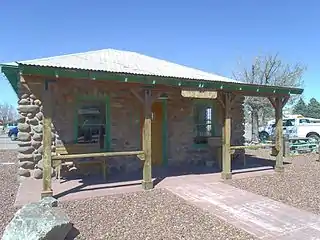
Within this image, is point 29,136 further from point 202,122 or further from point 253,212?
point 253,212

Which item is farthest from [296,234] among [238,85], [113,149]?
[113,149]

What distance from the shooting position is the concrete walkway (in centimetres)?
502

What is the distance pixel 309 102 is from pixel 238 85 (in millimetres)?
67729

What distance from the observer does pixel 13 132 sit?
29.5 meters

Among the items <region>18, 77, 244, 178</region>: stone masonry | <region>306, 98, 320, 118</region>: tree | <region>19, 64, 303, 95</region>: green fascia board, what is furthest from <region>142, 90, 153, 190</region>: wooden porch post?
<region>306, 98, 320, 118</region>: tree

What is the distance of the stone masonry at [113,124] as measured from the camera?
28.4ft

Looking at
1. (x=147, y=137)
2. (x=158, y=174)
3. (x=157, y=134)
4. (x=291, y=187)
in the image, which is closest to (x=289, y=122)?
(x=157, y=134)

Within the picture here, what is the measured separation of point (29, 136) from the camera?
877cm

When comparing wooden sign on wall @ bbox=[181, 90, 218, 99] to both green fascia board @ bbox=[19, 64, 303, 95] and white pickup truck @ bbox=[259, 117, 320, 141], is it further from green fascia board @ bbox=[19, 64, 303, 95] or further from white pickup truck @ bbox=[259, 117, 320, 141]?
white pickup truck @ bbox=[259, 117, 320, 141]

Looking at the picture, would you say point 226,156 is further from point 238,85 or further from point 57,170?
point 57,170

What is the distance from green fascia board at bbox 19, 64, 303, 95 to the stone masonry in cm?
54

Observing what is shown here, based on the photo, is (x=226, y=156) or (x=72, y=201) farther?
(x=226, y=156)

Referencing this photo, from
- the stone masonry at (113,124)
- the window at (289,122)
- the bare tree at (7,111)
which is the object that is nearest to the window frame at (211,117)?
the stone masonry at (113,124)

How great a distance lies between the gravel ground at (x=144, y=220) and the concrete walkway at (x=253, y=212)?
1.11ft
